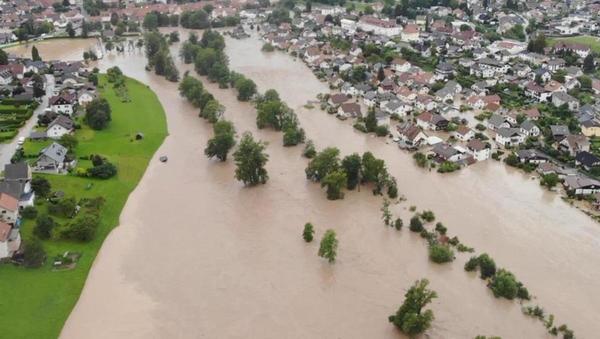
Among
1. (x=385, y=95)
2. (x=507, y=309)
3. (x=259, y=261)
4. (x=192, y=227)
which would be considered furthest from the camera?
(x=385, y=95)

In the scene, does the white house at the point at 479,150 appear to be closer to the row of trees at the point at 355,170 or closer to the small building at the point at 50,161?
the row of trees at the point at 355,170

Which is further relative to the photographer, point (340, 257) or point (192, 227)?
point (192, 227)

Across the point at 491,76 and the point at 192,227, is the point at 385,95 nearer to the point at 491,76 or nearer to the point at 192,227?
the point at 491,76

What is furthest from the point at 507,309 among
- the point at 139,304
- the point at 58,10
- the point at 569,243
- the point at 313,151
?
the point at 58,10

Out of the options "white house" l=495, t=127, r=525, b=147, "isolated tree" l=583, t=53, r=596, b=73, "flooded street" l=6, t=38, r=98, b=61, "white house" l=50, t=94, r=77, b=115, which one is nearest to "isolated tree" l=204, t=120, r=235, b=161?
"white house" l=50, t=94, r=77, b=115

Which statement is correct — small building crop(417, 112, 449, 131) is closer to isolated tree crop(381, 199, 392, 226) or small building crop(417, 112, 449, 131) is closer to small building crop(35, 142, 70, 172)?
isolated tree crop(381, 199, 392, 226)

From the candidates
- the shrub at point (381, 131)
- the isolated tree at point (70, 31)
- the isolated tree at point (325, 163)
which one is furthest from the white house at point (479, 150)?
the isolated tree at point (70, 31)

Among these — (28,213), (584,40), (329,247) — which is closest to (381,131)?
(329,247)
